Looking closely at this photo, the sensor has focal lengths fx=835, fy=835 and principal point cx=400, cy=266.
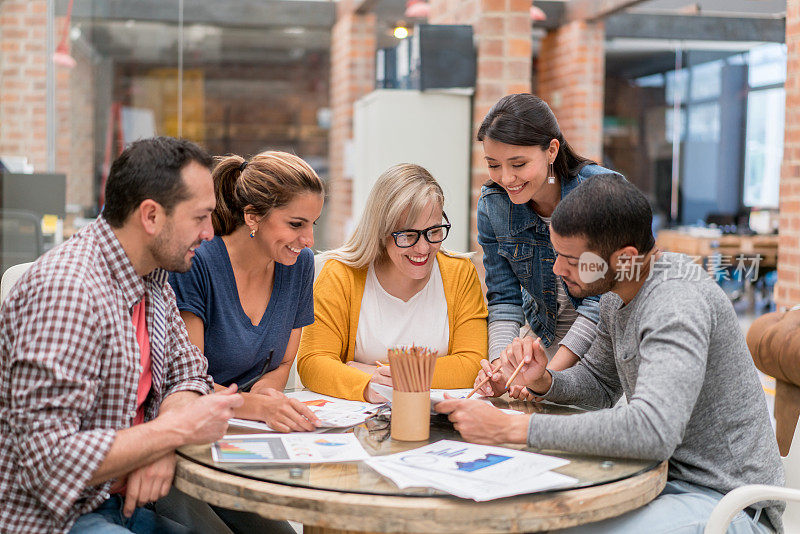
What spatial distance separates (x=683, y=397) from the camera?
162 centimetres

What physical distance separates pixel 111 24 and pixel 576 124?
5.40 metres

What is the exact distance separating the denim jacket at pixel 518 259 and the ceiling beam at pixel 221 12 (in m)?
4.45

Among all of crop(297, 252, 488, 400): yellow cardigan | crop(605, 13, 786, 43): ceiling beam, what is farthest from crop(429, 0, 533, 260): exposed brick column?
crop(605, 13, 786, 43): ceiling beam

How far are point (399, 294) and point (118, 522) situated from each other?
110 centimetres

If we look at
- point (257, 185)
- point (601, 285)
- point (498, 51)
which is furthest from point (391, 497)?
point (498, 51)

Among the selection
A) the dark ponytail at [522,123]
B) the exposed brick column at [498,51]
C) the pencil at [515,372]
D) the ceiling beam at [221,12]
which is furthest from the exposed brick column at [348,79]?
the pencil at [515,372]

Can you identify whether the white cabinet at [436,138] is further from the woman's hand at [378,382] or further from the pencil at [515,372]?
the pencil at [515,372]

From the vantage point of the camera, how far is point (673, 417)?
1607 millimetres

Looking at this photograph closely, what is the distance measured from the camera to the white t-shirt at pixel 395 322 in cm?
250

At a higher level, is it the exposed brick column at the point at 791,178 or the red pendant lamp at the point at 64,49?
the red pendant lamp at the point at 64,49

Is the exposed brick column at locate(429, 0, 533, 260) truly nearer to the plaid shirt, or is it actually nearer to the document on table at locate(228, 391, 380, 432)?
the document on table at locate(228, 391, 380, 432)

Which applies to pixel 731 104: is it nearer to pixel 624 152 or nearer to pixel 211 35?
pixel 624 152

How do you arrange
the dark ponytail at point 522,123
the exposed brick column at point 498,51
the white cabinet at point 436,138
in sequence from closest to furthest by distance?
the dark ponytail at point 522,123, the exposed brick column at point 498,51, the white cabinet at point 436,138

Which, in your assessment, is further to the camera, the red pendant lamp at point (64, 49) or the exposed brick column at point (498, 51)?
the red pendant lamp at point (64, 49)
